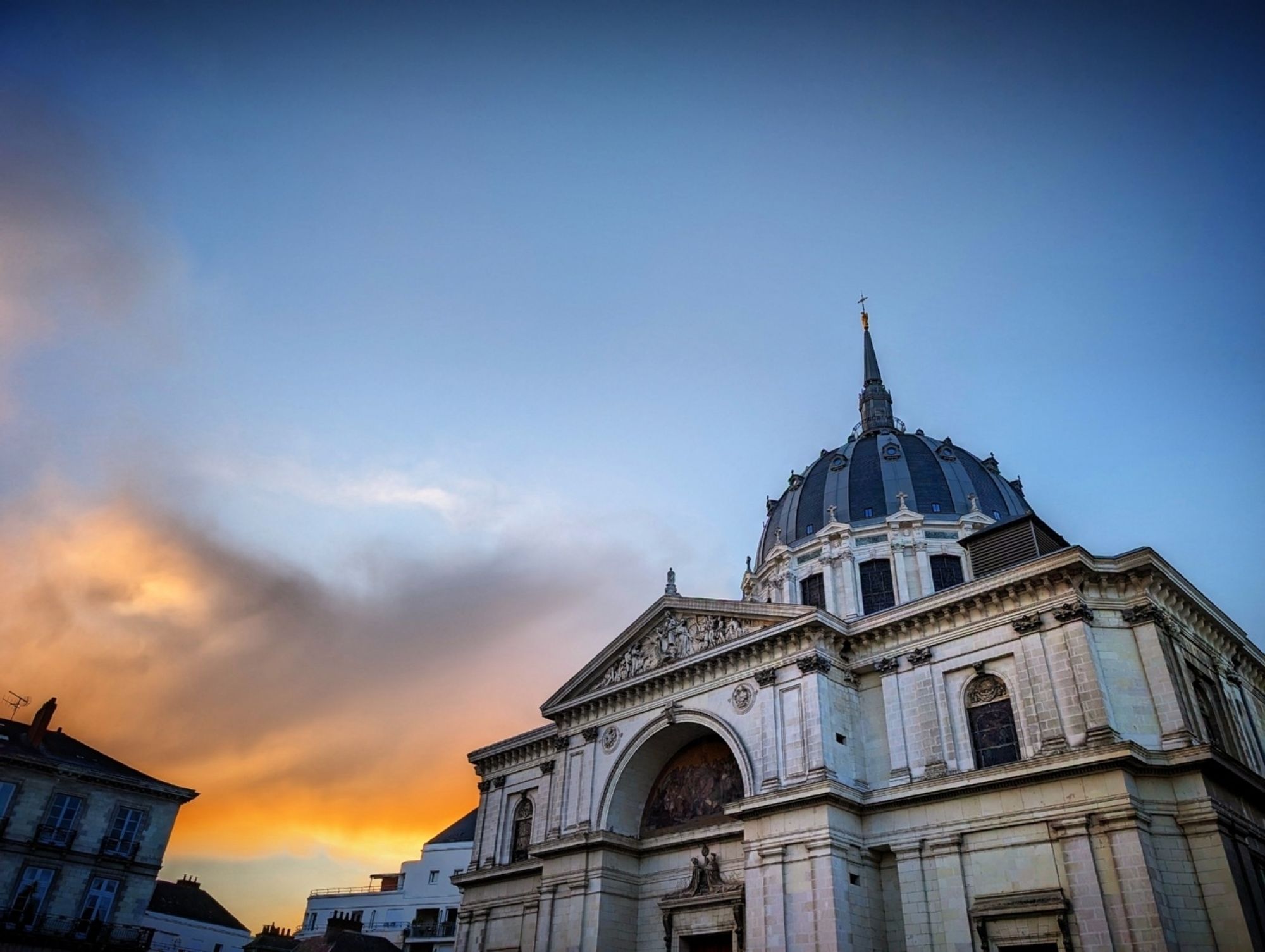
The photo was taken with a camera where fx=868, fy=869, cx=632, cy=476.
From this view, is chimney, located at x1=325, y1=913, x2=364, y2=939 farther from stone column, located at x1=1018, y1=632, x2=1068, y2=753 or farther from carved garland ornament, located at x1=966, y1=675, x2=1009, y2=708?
stone column, located at x1=1018, y1=632, x2=1068, y2=753

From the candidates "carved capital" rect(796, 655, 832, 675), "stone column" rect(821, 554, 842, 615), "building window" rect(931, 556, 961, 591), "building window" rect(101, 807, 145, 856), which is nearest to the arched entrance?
"carved capital" rect(796, 655, 832, 675)

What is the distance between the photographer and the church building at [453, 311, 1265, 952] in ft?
65.9

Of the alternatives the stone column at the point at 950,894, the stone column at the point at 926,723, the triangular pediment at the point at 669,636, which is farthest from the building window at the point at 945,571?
the stone column at the point at 950,894

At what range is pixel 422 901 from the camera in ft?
182

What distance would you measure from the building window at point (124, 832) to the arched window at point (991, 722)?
3890cm

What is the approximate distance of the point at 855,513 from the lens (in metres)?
43.4

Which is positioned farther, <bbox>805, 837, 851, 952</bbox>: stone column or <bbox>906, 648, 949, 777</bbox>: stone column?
<bbox>906, 648, 949, 777</bbox>: stone column

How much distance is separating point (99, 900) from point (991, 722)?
130 feet

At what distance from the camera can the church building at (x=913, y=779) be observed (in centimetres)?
2009

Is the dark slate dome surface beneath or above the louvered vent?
above

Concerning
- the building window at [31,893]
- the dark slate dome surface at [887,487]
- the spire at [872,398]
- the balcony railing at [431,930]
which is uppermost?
the spire at [872,398]

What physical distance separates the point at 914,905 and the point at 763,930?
413 centimetres

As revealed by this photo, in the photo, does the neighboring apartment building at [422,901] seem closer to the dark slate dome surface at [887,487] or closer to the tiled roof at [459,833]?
the tiled roof at [459,833]

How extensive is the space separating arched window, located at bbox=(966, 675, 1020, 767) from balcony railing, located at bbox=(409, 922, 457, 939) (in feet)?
134
